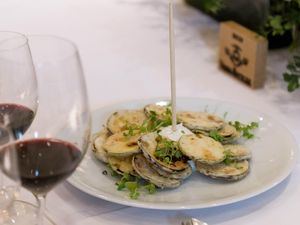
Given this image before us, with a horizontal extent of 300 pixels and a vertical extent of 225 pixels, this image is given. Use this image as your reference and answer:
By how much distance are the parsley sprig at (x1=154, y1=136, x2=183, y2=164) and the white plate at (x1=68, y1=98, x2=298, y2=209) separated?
0.15ft

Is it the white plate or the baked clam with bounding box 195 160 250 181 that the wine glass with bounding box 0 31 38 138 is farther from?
the baked clam with bounding box 195 160 250 181

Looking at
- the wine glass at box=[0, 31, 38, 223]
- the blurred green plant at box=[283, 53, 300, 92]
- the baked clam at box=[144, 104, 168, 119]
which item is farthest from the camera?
the blurred green plant at box=[283, 53, 300, 92]

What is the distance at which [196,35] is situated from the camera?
4.74 ft

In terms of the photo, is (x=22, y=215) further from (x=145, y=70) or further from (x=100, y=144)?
(x=145, y=70)

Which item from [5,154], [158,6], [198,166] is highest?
[5,154]

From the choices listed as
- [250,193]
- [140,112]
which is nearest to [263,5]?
[140,112]

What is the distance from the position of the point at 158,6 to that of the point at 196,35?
22 cm

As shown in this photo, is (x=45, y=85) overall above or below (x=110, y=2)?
above

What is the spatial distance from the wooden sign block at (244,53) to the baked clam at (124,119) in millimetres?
332

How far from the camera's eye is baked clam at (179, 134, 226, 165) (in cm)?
77

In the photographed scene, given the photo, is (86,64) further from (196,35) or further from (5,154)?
(5,154)

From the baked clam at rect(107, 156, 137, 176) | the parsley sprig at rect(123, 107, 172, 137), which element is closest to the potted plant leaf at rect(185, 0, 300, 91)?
the parsley sprig at rect(123, 107, 172, 137)

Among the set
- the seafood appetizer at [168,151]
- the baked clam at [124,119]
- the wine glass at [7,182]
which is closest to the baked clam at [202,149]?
the seafood appetizer at [168,151]

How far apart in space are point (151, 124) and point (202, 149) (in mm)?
118
